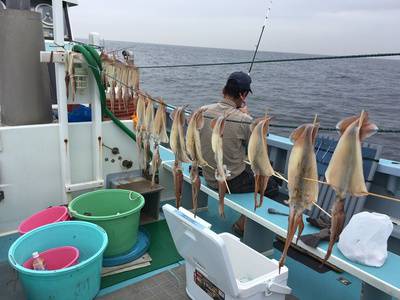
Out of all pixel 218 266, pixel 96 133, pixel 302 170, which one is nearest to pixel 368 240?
pixel 218 266

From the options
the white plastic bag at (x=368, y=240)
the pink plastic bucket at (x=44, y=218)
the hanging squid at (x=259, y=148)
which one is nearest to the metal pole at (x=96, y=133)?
the pink plastic bucket at (x=44, y=218)

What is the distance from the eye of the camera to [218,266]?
2357 mm

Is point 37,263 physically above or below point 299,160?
below

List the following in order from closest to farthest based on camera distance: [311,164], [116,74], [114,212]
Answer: [311,164], [114,212], [116,74]

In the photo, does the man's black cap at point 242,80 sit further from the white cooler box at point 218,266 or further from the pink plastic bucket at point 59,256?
the pink plastic bucket at point 59,256

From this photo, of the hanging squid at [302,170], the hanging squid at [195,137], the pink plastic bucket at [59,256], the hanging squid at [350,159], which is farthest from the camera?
the pink plastic bucket at [59,256]

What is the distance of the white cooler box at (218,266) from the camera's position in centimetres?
233

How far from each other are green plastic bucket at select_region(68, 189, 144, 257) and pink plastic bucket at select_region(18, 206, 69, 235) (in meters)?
0.15

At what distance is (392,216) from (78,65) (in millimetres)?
4346

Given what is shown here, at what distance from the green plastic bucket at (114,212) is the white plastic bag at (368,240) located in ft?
7.19

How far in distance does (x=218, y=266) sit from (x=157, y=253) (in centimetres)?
181

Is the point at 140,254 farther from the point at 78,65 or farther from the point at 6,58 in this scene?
the point at 6,58

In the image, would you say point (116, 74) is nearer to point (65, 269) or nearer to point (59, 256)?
point (59, 256)

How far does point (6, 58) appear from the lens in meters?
4.23
